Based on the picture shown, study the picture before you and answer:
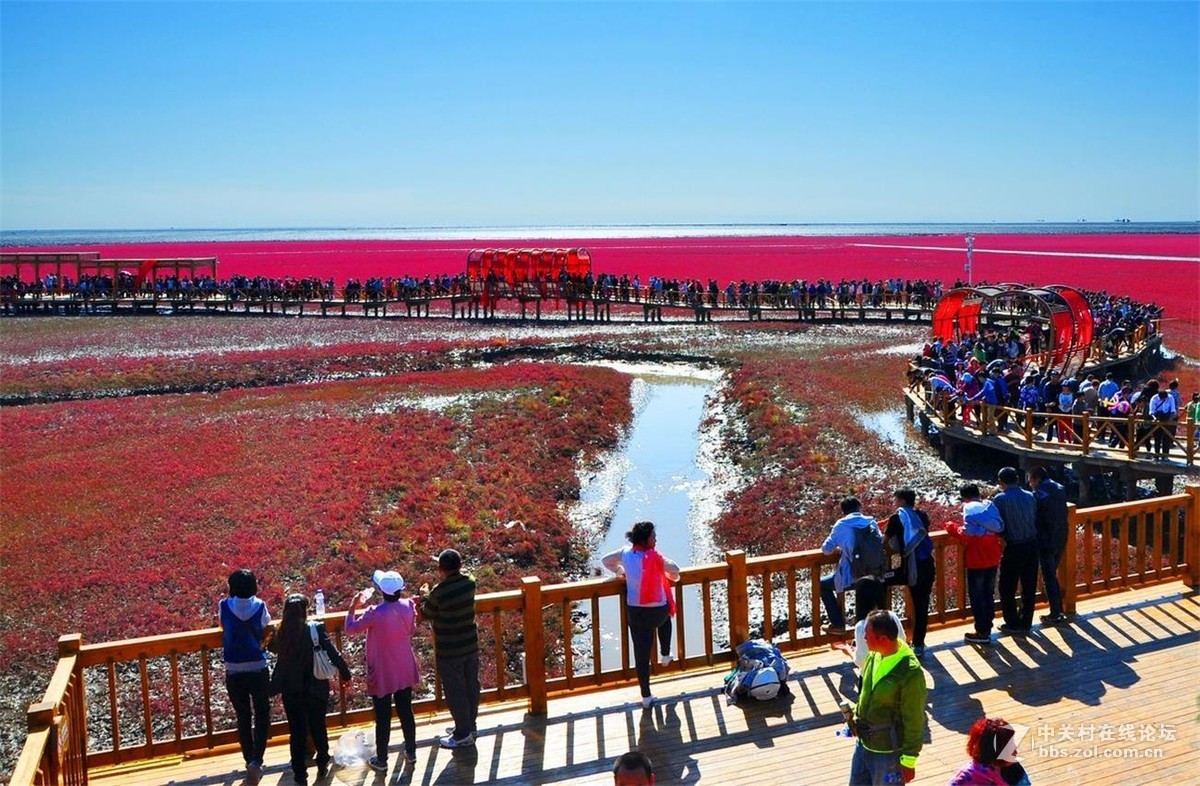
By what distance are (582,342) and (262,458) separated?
71.9 feet

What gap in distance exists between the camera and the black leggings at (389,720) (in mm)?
7094

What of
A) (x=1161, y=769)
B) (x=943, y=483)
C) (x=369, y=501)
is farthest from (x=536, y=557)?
(x=1161, y=769)

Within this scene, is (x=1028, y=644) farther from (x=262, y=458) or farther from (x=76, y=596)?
(x=262, y=458)

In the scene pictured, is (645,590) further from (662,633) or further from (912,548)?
(912,548)

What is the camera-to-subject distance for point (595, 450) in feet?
81.5

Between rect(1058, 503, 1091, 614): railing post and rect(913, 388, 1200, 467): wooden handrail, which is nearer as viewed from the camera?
rect(1058, 503, 1091, 614): railing post

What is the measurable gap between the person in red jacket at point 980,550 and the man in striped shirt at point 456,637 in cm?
421

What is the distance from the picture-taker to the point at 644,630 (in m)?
7.80

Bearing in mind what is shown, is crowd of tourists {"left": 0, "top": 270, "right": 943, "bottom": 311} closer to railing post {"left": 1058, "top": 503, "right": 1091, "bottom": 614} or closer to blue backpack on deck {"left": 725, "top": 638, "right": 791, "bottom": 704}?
railing post {"left": 1058, "top": 503, "right": 1091, "bottom": 614}

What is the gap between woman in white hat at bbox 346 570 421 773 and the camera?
7039 millimetres

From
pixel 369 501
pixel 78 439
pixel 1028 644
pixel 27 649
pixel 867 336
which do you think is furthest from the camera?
pixel 867 336

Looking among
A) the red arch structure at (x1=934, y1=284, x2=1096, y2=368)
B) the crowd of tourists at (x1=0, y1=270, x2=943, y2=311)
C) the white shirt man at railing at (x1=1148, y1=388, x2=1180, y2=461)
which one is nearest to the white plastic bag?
the white shirt man at railing at (x1=1148, y1=388, x2=1180, y2=461)

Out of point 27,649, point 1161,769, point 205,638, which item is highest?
point 205,638

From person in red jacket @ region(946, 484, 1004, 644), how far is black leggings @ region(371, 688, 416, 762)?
471 centimetres
